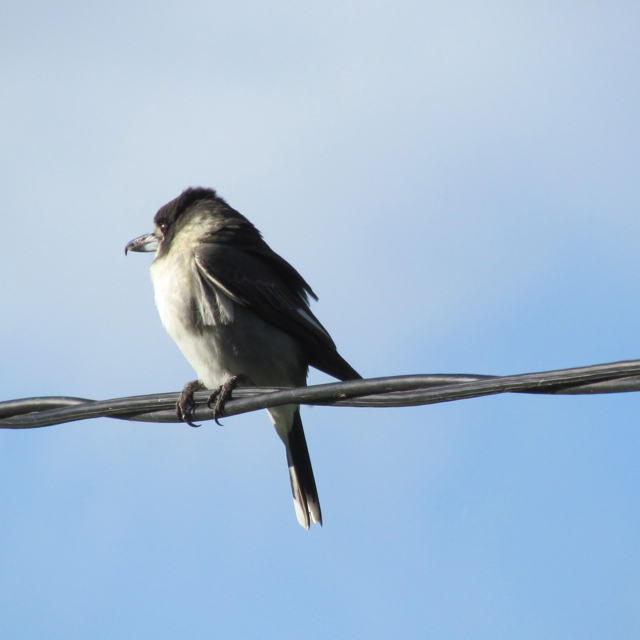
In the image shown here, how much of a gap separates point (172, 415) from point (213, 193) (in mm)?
3579

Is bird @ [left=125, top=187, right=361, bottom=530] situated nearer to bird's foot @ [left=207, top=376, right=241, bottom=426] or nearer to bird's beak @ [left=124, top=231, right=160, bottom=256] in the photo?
bird's foot @ [left=207, top=376, right=241, bottom=426]

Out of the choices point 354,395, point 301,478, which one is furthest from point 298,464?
point 354,395

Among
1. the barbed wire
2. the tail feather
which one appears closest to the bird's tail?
the tail feather

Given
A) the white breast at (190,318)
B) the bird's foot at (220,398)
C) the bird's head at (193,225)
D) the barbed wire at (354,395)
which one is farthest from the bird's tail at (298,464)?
the barbed wire at (354,395)

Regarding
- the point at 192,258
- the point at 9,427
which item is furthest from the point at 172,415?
the point at 192,258

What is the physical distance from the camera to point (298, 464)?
6137 millimetres

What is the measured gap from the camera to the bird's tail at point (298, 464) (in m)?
6.02

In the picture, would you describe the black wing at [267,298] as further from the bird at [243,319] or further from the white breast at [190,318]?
the white breast at [190,318]

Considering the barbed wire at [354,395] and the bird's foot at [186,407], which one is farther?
the bird's foot at [186,407]

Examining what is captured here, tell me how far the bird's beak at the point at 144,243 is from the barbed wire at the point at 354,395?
2640 millimetres

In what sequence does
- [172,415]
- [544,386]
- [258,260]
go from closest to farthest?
[544,386] → [172,415] → [258,260]

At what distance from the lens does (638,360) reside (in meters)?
2.54

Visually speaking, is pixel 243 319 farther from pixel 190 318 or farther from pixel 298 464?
pixel 298 464

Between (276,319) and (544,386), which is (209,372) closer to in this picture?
(276,319)
